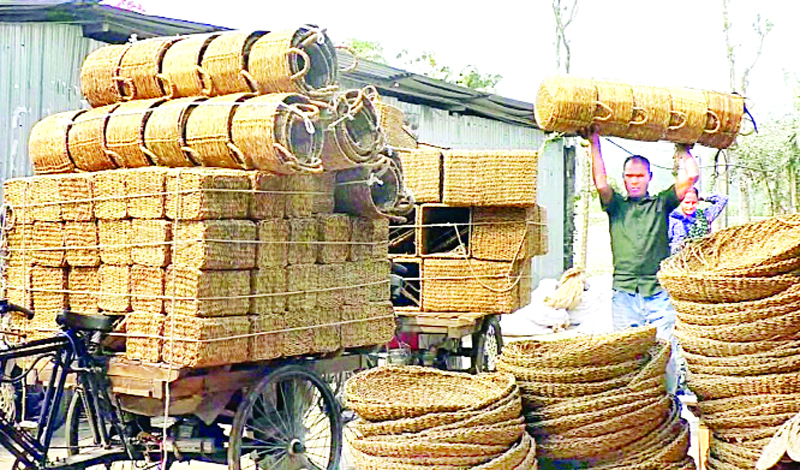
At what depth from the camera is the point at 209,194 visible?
5.12 meters

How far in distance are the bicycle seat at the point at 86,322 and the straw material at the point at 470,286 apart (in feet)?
11.6

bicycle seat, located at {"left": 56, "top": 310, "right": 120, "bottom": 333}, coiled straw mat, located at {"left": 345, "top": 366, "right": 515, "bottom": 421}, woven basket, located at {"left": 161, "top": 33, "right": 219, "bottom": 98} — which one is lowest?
coiled straw mat, located at {"left": 345, "top": 366, "right": 515, "bottom": 421}

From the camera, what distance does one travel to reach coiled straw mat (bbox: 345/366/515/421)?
12.3 feet

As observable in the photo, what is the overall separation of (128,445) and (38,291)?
1.08m

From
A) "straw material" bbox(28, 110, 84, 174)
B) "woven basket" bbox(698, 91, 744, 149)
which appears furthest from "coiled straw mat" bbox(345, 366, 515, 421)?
"straw material" bbox(28, 110, 84, 174)

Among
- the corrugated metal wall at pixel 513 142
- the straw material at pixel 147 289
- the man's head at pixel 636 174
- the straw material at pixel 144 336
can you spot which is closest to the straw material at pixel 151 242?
the straw material at pixel 147 289

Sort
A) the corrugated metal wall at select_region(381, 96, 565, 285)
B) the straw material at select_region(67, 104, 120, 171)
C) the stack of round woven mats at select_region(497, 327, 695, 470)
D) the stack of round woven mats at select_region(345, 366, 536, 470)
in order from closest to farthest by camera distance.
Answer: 1. the stack of round woven mats at select_region(345, 366, 536, 470)
2. the stack of round woven mats at select_region(497, 327, 695, 470)
3. the straw material at select_region(67, 104, 120, 171)
4. the corrugated metal wall at select_region(381, 96, 565, 285)

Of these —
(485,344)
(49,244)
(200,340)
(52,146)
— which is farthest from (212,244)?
(485,344)

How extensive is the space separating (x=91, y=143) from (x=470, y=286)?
357cm

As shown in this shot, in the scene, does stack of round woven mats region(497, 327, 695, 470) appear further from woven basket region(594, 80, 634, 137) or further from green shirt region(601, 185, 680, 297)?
green shirt region(601, 185, 680, 297)

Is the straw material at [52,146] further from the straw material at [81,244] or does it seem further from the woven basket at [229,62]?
the woven basket at [229,62]

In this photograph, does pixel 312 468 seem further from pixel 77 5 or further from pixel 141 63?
pixel 77 5

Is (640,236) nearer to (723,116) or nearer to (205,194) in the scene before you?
(723,116)

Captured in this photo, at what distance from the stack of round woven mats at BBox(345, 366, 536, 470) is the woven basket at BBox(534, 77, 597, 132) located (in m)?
2.31
